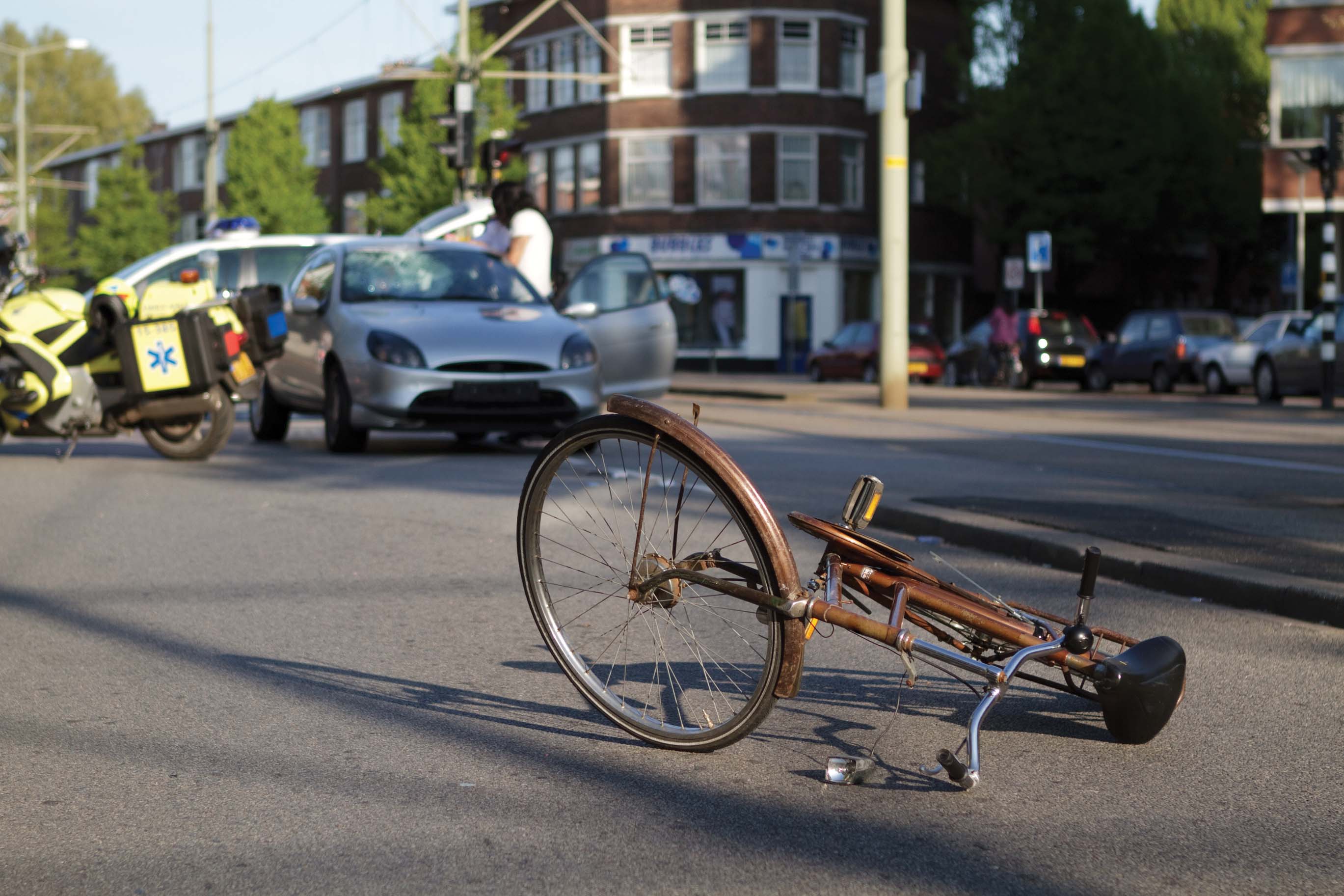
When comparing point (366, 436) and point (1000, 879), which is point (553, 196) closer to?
point (366, 436)

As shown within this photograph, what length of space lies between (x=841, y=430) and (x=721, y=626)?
449 inches

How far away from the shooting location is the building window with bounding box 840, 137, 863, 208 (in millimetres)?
48344

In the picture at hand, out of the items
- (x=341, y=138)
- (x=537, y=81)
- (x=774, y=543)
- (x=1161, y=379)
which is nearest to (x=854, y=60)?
(x=537, y=81)

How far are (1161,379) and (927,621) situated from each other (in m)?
27.3

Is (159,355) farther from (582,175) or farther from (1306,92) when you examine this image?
(582,175)

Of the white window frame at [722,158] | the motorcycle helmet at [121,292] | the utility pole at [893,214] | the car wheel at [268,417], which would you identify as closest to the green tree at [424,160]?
the white window frame at [722,158]

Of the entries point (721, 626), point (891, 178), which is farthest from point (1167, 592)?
point (891, 178)

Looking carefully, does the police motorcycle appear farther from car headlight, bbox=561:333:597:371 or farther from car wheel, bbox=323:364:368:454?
car headlight, bbox=561:333:597:371

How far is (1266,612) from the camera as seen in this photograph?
19.7ft

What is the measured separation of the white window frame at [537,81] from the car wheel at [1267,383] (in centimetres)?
3066

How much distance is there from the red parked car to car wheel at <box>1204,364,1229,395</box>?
752 centimetres

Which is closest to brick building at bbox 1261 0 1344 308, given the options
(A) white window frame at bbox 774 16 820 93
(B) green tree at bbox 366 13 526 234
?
(A) white window frame at bbox 774 16 820 93

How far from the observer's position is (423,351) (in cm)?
1191

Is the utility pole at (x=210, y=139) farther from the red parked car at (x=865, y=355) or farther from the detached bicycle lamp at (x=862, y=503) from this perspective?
the detached bicycle lamp at (x=862, y=503)
